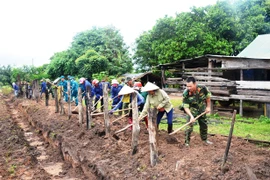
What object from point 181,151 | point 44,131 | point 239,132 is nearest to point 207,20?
point 239,132

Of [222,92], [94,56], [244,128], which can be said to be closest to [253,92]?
[222,92]

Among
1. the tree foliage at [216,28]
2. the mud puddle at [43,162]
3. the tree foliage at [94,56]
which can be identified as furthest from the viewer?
the tree foliage at [94,56]

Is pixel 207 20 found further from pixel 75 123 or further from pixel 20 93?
pixel 20 93

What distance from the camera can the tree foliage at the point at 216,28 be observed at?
2038 centimetres

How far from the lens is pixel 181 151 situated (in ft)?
17.0

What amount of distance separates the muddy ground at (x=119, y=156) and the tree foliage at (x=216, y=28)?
13.4m

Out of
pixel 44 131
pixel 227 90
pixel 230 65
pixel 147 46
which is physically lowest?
pixel 44 131

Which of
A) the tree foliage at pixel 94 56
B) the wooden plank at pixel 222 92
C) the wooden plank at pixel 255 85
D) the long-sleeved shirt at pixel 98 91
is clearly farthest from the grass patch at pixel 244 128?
the tree foliage at pixel 94 56

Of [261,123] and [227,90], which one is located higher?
[227,90]

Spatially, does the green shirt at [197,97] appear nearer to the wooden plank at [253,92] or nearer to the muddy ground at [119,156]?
the muddy ground at [119,156]

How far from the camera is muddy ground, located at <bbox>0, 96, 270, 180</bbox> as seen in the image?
13.7ft

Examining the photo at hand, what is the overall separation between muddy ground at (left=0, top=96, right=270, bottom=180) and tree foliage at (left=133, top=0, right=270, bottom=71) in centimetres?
1338

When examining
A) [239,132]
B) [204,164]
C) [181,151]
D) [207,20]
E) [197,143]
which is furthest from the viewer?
[207,20]

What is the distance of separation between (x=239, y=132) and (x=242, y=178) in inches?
206
